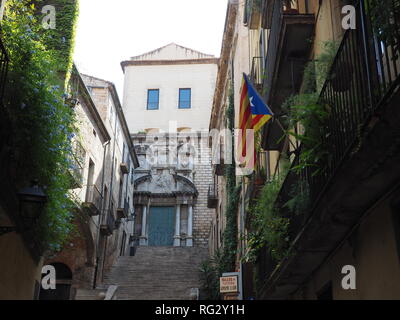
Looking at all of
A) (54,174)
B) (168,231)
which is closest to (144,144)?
(168,231)

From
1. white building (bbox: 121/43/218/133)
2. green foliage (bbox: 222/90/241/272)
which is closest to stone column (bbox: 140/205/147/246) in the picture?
white building (bbox: 121/43/218/133)

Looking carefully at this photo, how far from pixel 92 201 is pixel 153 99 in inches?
830

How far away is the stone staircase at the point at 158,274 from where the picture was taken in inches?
853

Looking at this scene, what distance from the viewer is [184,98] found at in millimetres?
41250

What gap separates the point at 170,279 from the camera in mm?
23484

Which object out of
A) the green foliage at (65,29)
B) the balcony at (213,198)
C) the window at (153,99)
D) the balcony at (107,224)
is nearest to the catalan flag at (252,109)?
the green foliage at (65,29)

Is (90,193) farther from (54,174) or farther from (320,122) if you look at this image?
(320,122)

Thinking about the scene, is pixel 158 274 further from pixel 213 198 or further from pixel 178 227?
pixel 178 227

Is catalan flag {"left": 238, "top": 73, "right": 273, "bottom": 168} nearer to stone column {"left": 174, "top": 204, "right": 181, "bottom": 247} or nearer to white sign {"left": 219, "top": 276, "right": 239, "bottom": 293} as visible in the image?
white sign {"left": 219, "top": 276, "right": 239, "bottom": 293}

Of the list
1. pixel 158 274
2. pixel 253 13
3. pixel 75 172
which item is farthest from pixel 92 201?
pixel 253 13

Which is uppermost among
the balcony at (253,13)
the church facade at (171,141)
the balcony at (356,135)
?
the church facade at (171,141)

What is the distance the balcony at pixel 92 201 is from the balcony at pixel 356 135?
506 inches

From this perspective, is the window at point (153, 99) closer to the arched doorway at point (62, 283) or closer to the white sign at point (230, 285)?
the arched doorway at point (62, 283)
